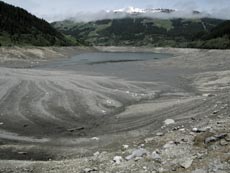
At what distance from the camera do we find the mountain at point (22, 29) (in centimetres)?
13723

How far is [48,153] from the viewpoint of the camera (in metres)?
19.6

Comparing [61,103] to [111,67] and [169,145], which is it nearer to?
[169,145]

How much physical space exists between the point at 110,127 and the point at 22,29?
141m

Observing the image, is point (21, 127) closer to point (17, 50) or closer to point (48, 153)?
point (48, 153)

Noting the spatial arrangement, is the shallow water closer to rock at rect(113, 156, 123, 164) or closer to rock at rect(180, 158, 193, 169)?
rock at rect(113, 156, 123, 164)

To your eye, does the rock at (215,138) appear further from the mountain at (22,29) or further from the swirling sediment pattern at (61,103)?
the mountain at (22,29)

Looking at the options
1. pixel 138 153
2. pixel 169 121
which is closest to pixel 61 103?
pixel 169 121

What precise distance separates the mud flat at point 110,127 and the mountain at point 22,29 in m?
92.0

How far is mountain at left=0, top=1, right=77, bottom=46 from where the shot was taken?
137m

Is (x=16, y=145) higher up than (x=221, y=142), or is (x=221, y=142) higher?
(x=221, y=142)

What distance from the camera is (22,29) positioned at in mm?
156750

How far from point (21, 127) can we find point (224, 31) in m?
157

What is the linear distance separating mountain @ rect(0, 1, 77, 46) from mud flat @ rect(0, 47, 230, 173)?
92023mm

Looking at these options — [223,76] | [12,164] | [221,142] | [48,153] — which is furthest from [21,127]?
[223,76]
